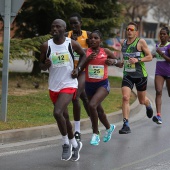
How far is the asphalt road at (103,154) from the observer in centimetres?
728

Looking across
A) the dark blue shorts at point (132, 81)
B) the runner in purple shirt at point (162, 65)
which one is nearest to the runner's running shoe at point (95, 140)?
the dark blue shorts at point (132, 81)

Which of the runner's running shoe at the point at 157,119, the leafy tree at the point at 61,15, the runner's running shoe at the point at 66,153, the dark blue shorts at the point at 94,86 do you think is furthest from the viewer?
the leafy tree at the point at 61,15

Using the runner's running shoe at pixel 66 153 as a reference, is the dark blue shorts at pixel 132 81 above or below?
above

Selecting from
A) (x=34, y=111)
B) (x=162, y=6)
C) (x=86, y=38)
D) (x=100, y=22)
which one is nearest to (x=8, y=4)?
(x=86, y=38)

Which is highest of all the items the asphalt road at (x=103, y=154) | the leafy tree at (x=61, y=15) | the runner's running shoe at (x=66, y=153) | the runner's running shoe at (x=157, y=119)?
the leafy tree at (x=61, y=15)

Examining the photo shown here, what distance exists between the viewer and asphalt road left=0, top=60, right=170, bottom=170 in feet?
23.9

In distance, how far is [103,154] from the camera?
319 inches

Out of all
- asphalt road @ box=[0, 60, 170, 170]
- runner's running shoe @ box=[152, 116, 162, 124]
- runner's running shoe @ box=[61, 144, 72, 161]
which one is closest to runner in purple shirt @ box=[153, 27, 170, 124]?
runner's running shoe @ box=[152, 116, 162, 124]

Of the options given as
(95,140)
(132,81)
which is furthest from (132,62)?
(95,140)

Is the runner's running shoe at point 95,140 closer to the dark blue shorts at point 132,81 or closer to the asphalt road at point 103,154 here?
the asphalt road at point 103,154

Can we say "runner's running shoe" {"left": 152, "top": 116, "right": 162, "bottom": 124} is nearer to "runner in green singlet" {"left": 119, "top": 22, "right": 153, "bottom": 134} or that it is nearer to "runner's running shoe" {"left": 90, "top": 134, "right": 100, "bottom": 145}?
"runner in green singlet" {"left": 119, "top": 22, "right": 153, "bottom": 134}

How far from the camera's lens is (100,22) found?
1958 cm

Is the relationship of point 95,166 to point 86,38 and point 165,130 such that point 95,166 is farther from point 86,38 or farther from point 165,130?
point 165,130

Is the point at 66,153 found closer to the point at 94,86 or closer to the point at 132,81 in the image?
the point at 94,86
